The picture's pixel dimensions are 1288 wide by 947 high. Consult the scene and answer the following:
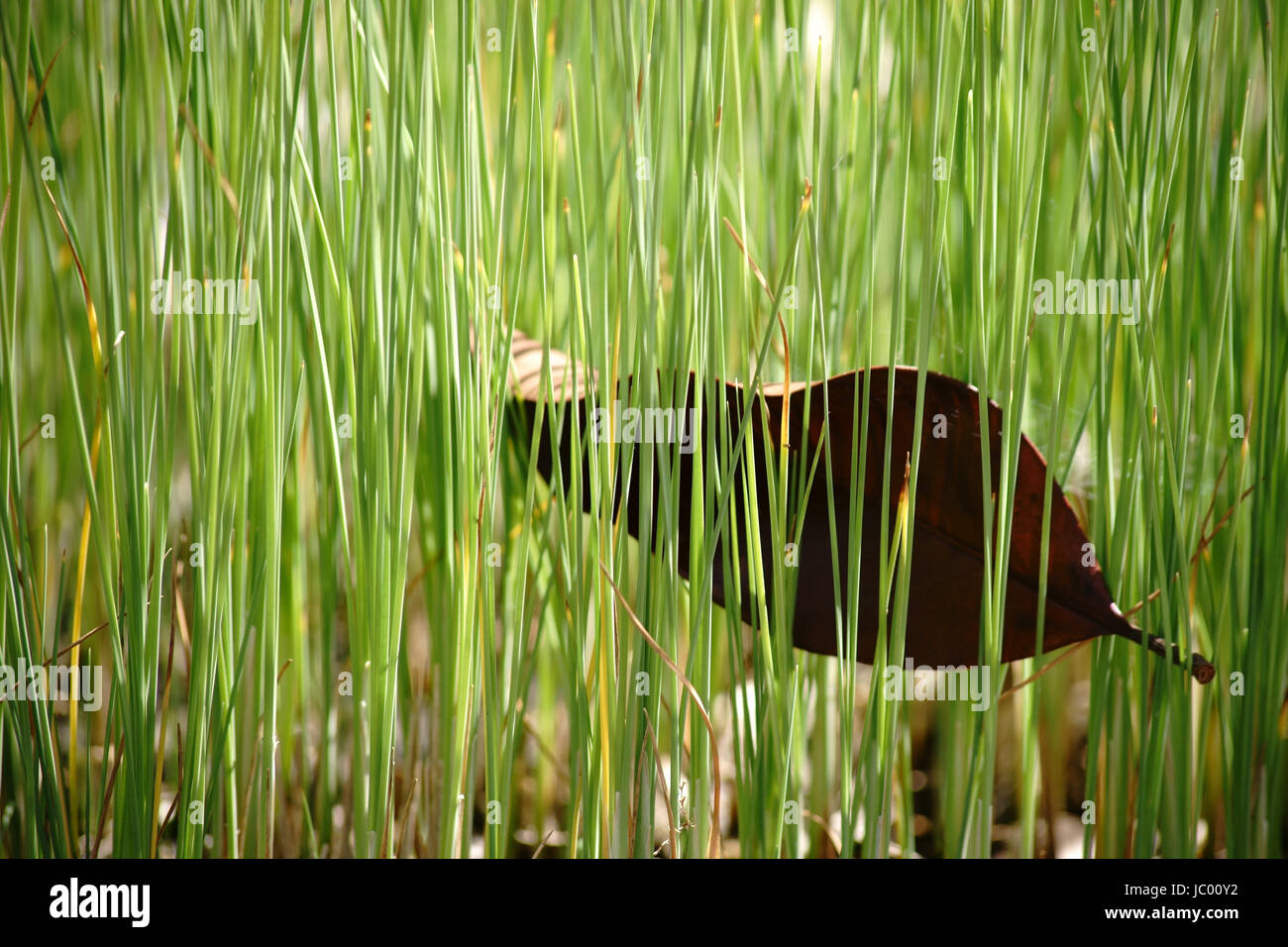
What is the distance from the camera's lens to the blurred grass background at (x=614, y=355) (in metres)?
0.49

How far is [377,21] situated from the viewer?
0.57 metres

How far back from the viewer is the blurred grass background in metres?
0.49

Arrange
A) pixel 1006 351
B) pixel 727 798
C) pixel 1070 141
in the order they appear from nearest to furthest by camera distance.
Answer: pixel 1006 351
pixel 1070 141
pixel 727 798

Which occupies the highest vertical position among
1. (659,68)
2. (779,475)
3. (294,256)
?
(659,68)

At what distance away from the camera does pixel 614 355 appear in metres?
0.51

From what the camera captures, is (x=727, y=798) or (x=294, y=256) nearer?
(x=294, y=256)

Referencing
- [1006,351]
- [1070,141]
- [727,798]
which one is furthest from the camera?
[727,798]
